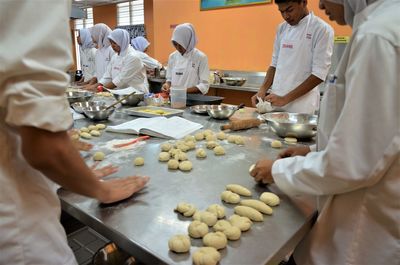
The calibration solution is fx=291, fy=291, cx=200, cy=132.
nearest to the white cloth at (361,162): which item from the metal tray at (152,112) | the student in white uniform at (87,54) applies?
the metal tray at (152,112)

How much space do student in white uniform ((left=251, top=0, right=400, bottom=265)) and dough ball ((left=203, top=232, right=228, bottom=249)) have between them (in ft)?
0.87

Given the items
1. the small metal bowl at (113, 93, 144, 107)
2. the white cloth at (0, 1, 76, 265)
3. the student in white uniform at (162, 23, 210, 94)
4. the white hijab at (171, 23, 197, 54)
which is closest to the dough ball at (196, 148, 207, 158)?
the white cloth at (0, 1, 76, 265)

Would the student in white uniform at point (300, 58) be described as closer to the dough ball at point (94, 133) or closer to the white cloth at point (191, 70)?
the white cloth at point (191, 70)

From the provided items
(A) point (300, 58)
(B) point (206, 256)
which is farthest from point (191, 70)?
(B) point (206, 256)

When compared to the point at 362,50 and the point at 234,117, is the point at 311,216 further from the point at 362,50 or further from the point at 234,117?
the point at 234,117

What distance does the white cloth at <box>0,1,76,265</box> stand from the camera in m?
0.51

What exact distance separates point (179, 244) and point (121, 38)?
3.68 m

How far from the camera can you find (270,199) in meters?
0.88

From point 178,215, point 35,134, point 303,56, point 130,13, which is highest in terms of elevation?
point 130,13

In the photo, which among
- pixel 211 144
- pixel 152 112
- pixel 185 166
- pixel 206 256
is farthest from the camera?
pixel 152 112

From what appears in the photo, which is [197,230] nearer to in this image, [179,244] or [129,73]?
[179,244]

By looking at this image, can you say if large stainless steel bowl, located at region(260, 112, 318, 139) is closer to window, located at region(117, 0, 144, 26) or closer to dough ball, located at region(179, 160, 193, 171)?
dough ball, located at region(179, 160, 193, 171)

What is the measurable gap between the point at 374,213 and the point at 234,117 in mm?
1355

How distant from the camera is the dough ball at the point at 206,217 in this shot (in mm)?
769
